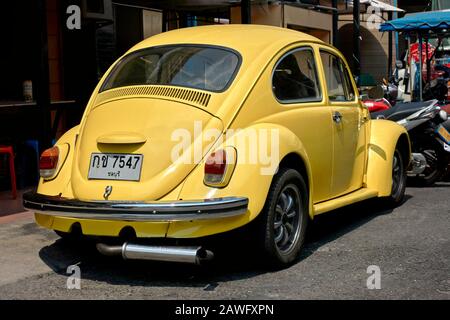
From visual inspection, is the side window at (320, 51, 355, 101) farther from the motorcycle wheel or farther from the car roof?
the motorcycle wheel

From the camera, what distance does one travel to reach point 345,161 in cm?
637

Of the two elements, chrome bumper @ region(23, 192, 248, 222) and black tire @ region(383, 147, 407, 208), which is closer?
chrome bumper @ region(23, 192, 248, 222)

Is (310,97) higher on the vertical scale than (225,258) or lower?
higher

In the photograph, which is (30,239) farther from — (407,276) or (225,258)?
Answer: (407,276)

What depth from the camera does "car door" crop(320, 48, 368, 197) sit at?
245 inches

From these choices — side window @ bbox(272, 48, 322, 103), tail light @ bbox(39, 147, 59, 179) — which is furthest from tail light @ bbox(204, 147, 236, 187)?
tail light @ bbox(39, 147, 59, 179)

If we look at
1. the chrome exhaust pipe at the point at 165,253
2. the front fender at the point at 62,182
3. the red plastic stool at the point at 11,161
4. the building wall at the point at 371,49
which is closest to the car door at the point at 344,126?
the chrome exhaust pipe at the point at 165,253

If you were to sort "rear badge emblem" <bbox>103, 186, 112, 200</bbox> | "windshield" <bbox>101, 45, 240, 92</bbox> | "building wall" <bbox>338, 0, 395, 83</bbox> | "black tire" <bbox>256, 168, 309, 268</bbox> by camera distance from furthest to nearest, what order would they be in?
"building wall" <bbox>338, 0, 395, 83</bbox> → "windshield" <bbox>101, 45, 240, 92</bbox> → "black tire" <bbox>256, 168, 309, 268</bbox> → "rear badge emblem" <bbox>103, 186, 112, 200</bbox>

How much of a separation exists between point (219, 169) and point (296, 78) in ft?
5.03

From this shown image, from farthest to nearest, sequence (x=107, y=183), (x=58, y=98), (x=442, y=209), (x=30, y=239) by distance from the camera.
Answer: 1. (x=58, y=98)
2. (x=442, y=209)
3. (x=30, y=239)
4. (x=107, y=183)

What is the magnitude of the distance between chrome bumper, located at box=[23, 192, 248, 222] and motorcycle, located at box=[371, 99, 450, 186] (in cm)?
466

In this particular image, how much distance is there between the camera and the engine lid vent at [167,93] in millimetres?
5199

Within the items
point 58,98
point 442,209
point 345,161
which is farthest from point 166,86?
point 58,98
